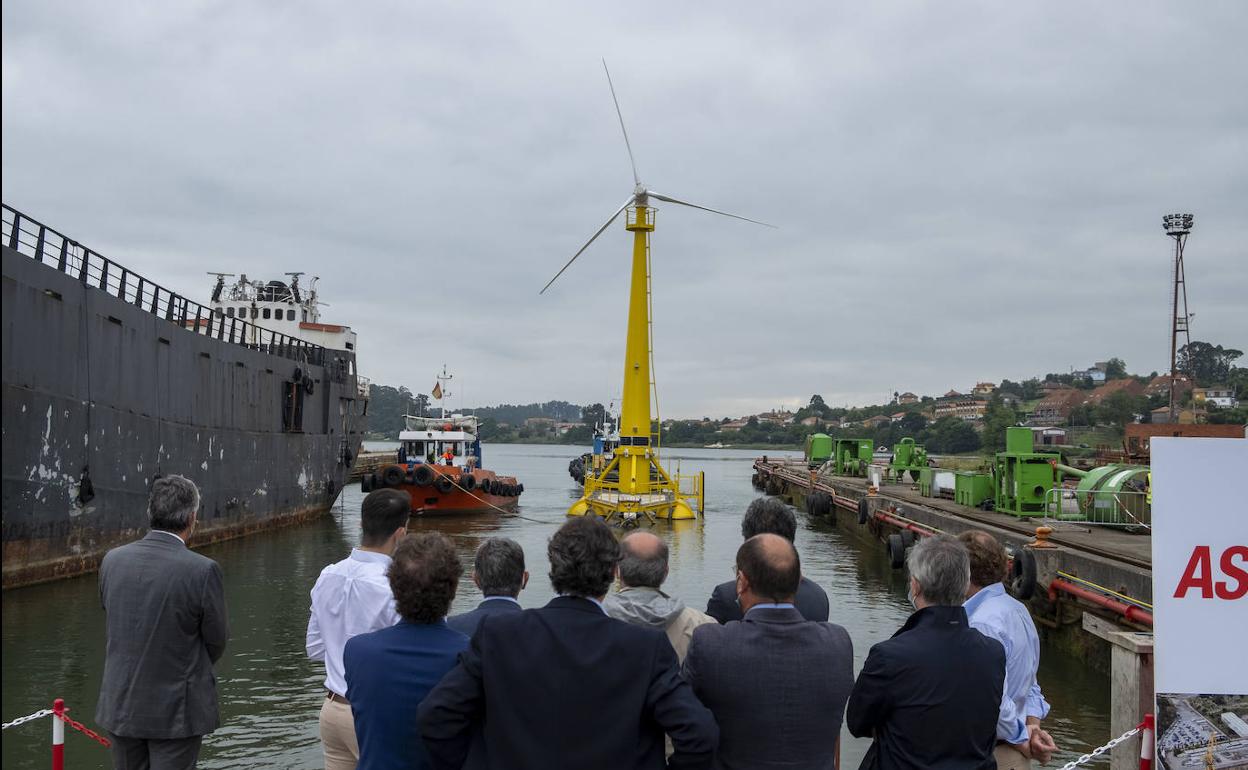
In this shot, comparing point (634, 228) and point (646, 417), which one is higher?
point (634, 228)

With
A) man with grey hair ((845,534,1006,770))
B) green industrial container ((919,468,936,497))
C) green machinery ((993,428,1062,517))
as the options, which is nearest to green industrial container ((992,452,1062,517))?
green machinery ((993,428,1062,517))

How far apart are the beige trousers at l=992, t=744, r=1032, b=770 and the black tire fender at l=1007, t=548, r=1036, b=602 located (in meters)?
8.75

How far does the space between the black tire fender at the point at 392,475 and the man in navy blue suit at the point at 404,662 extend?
25.3m

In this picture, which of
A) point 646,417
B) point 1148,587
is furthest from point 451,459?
point 1148,587

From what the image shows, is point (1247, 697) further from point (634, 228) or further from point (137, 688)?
point (634, 228)

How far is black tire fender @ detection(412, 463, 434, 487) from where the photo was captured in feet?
92.8

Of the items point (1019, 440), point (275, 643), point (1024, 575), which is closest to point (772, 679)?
point (1024, 575)

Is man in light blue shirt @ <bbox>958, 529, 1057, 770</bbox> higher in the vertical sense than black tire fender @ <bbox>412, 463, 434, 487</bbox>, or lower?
higher

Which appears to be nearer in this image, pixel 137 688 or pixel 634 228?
pixel 137 688

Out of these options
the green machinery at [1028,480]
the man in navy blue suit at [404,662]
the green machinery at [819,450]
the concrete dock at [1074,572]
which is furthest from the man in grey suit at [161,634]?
the green machinery at [819,450]

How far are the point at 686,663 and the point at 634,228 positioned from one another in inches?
894

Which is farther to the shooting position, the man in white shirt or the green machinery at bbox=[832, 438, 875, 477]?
the green machinery at bbox=[832, 438, 875, 477]

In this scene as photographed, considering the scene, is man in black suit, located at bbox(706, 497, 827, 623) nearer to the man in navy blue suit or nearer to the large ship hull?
the man in navy blue suit

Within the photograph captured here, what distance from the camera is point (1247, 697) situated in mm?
3447
